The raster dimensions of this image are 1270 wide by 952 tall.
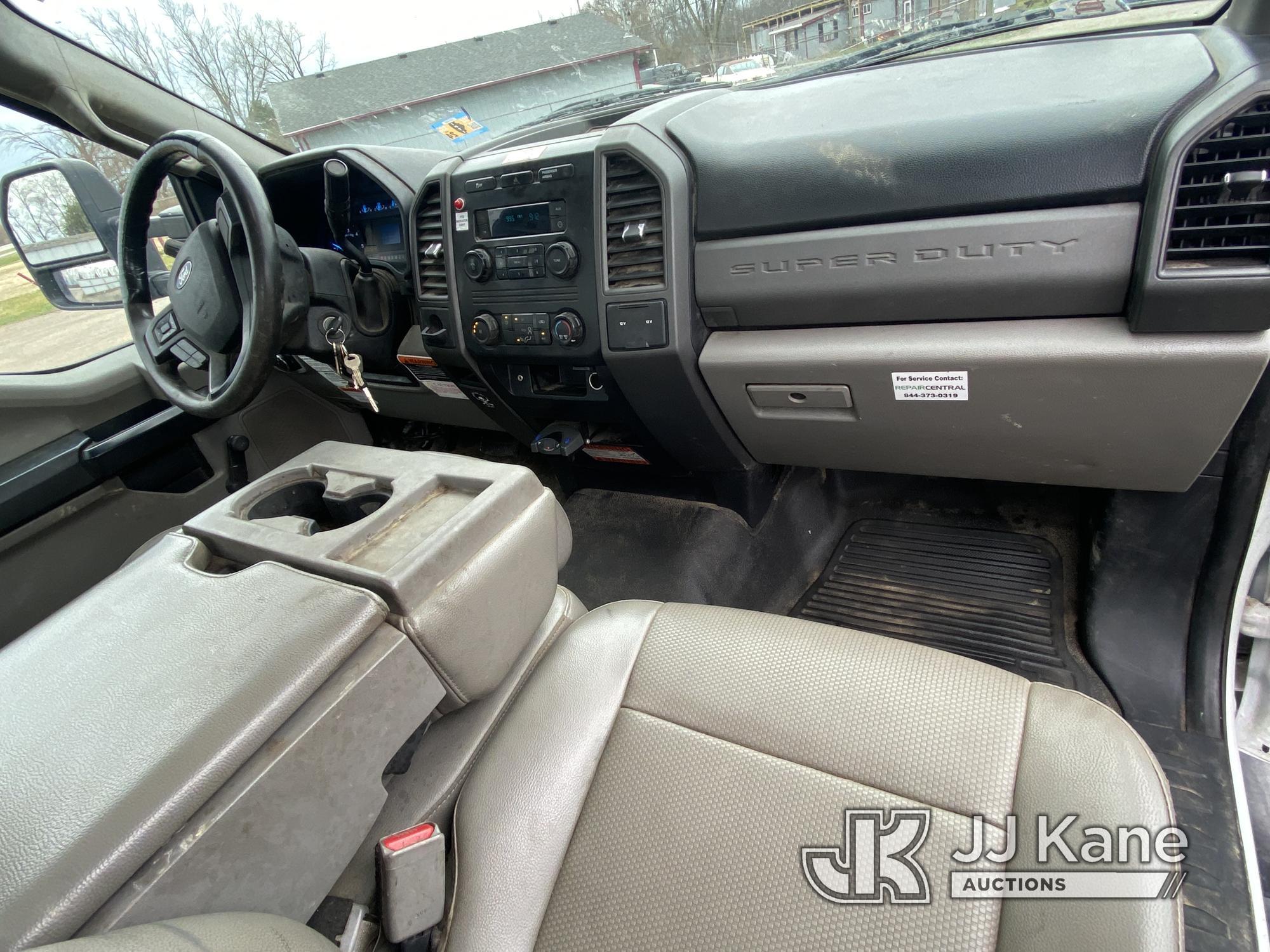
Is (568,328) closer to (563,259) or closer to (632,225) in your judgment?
(563,259)

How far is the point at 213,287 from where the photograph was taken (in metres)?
1.42

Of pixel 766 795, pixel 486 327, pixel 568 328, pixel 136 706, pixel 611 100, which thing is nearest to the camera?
pixel 136 706

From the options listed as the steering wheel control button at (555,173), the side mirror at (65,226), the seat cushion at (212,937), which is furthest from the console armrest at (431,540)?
the side mirror at (65,226)

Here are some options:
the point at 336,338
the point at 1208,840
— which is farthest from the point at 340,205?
the point at 1208,840

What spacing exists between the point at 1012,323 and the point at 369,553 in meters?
1.08

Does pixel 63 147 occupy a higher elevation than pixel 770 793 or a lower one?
higher

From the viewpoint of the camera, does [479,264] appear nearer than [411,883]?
No

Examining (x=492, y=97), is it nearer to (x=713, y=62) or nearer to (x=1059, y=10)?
(x=713, y=62)

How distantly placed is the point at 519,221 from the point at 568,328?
0.83ft

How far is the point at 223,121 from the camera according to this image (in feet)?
6.40

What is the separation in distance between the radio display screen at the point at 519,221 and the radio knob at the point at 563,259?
6cm

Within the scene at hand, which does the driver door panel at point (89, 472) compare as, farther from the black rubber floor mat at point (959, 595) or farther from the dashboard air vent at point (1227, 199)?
the dashboard air vent at point (1227, 199)

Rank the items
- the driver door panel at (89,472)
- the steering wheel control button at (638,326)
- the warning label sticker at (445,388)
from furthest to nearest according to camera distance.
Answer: the warning label sticker at (445,388), the driver door panel at (89,472), the steering wheel control button at (638,326)

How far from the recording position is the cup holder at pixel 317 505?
1066 millimetres
